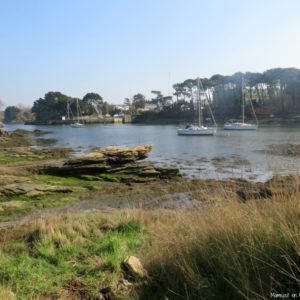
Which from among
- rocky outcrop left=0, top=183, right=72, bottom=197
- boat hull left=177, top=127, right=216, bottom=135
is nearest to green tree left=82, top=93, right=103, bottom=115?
boat hull left=177, top=127, right=216, bottom=135

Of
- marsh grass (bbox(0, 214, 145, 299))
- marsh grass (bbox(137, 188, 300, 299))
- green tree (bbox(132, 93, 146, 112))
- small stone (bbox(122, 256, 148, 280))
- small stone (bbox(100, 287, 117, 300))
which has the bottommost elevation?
marsh grass (bbox(0, 214, 145, 299))

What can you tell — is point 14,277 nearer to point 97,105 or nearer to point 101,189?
point 101,189

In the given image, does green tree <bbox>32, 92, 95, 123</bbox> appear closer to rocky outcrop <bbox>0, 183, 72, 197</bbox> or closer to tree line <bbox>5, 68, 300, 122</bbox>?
tree line <bbox>5, 68, 300, 122</bbox>

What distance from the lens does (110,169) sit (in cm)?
2458

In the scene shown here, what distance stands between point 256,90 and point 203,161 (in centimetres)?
10004

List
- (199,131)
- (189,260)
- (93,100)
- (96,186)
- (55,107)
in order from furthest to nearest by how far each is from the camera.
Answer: (93,100) < (55,107) < (199,131) < (96,186) < (189,260)

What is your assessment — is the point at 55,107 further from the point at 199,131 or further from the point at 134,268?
the point at 134,268

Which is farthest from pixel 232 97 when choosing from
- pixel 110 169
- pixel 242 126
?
pixel 110 169

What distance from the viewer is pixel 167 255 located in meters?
4.82

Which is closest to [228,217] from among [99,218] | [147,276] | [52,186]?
[147,276]

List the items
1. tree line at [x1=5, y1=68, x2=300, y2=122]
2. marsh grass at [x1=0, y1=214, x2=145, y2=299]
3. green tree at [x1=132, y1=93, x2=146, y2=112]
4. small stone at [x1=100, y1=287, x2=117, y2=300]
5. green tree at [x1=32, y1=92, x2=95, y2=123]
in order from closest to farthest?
1. small stone at [x1=100, y1=287, x2=117, y2=300]
2. marsh grass at [x1=0, y1=214, x2=145, y2=299]
3. tree line at [x1=5, y1=68, x2=300, y2=122]
4. green tree at [x1=32, y1=92, x2=95, y2=123]
5. green tree at [x1=132, y1=93, x2=146, y2=112]

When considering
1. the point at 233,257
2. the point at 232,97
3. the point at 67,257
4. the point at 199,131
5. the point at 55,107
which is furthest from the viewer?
the point at 55,107

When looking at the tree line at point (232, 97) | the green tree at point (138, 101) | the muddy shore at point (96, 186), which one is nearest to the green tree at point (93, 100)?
the tree line at point (232, 97)

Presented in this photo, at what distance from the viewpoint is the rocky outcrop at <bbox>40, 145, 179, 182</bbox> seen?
2334 centimetres
